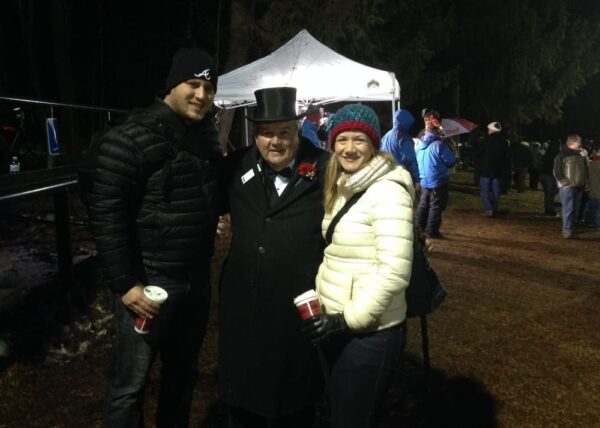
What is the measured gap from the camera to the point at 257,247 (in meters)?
2.54

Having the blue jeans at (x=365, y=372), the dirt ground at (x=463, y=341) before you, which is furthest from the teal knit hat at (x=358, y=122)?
the dirt ground at (x=463, y=341)

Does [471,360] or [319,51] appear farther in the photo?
[319,51]

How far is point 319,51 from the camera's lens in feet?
33.5

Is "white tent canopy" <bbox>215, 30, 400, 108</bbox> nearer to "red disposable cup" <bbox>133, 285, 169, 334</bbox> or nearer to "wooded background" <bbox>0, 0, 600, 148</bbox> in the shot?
"wooded background" <bbox>0, 0, 600, 148</bbox>

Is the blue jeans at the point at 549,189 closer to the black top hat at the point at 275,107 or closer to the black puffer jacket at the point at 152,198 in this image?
the black top hat at the point at 275,107

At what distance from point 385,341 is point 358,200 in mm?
640

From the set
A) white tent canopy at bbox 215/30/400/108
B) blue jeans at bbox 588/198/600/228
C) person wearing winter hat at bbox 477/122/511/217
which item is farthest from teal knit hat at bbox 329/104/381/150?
person wearing winter hat at bbox 477/122/511/217

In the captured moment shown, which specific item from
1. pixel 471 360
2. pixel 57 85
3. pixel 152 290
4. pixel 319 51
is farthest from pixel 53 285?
pixel 57 85

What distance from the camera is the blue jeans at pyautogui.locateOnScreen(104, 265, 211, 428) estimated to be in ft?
8.59

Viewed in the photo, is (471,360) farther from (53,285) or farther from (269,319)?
(53,285)

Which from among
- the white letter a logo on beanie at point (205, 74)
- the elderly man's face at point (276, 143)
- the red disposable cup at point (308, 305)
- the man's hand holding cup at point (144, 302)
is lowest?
the man's hand holding cup at point (144, 302)

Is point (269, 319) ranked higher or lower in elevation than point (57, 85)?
lower

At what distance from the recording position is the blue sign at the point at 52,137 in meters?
5.31

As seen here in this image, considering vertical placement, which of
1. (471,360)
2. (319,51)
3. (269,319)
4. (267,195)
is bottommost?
(471,360)
